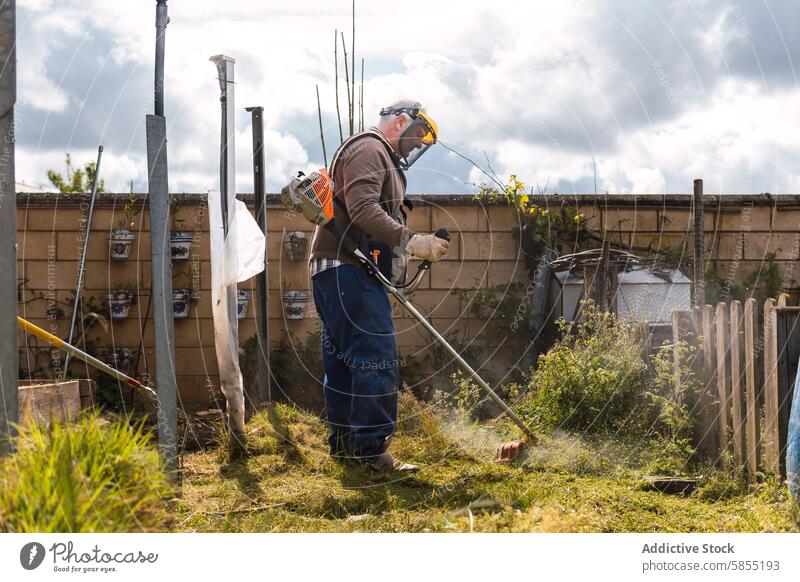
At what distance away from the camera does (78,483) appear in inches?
84.8

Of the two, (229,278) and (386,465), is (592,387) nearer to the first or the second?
(386,465)

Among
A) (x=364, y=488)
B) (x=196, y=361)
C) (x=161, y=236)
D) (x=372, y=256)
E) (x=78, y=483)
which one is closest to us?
(x=78, y=483)

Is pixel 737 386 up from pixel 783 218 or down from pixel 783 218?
down

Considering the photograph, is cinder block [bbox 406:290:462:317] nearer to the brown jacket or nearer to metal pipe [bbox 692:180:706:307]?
metal pipe [bbox 692:180:706:307]

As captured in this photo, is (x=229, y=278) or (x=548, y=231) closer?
(x=229, y=278)

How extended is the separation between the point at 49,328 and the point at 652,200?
4277mm

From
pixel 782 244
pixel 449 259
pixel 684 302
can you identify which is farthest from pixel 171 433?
pixel 782 244

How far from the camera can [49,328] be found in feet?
19.1

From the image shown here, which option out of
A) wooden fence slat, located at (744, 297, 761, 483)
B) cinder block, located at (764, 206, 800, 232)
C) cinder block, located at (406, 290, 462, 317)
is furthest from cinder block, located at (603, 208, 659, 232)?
wooden fence slat, located at (744, 297, 761, 483)

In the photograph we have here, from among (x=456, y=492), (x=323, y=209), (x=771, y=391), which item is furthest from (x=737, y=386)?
(x=323, y=209)

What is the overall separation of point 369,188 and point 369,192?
18mm

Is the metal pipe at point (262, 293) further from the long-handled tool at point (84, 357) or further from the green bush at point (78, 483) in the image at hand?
the green bush at point (78, 483)

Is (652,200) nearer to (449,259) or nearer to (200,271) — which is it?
(449,259)

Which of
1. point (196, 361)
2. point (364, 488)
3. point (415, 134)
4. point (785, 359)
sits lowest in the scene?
point (364, 488)
